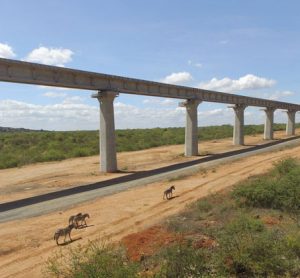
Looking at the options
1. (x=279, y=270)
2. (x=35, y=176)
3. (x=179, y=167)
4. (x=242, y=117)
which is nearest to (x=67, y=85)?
(x=35, y=176)

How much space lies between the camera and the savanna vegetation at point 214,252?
807cm

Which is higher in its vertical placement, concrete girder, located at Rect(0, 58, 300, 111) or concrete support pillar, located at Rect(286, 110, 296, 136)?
concrete girder, located at Rect(0, 58, 300, 111)

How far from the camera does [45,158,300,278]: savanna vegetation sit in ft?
26.5

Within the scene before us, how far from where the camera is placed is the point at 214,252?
9.64 meters

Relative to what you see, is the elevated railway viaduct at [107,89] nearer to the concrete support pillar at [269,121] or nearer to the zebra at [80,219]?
the zebra at [80,219]

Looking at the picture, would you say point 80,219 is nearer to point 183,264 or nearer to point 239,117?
point 183,264

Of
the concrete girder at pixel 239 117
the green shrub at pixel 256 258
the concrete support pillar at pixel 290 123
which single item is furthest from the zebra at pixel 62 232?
the concrete support pillar at pixel 290 123

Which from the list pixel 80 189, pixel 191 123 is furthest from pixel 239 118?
pixel 80 189

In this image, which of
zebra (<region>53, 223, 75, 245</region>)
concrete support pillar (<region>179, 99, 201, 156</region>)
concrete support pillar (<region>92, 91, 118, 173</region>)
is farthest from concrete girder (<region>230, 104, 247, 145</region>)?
zebra (<region>53, 223, 75, 245</region>)

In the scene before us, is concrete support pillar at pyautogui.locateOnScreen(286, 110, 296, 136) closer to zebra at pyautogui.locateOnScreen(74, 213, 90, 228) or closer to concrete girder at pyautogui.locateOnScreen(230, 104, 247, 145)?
concrete girder at pyautogui.locateOnScreen(230, 104, 247, 145)

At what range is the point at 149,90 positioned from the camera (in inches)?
1369

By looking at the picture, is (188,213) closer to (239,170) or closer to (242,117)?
(239,170)

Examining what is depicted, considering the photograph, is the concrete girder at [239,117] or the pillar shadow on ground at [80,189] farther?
the concrete girder at [239,117]

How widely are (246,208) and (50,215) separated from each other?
7.29 m
